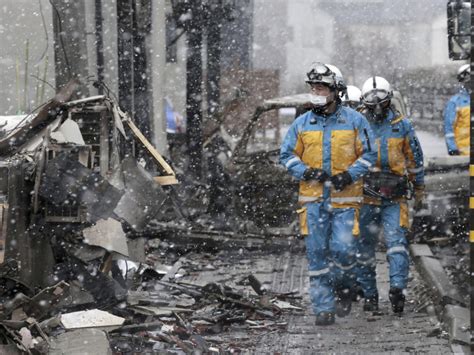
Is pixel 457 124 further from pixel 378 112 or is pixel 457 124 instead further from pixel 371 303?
pixel 371 303

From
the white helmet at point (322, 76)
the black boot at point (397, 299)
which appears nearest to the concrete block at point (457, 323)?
the black boot at point (397, 299)

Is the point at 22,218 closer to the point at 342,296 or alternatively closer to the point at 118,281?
the point at 118,281

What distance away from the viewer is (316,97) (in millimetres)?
7766

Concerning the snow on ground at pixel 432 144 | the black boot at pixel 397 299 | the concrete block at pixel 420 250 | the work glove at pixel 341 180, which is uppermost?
the work glove at pixel 341 180

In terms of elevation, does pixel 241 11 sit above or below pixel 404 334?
above

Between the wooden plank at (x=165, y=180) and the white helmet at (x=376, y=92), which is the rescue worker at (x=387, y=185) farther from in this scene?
the wooden plank at (x=165, y=180)

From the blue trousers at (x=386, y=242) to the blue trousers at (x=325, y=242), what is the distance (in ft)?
1.46

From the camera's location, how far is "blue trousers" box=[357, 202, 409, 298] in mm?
8141

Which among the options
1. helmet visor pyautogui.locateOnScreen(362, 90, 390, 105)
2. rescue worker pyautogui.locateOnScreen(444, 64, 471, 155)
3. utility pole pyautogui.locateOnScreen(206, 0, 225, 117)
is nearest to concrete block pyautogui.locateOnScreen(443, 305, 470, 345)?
helmet visor pyautogui.locateOnScreen(362, 90, 390, 105)

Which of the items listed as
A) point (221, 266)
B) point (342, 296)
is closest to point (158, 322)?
point (342, 296)

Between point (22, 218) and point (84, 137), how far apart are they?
62.9 inches

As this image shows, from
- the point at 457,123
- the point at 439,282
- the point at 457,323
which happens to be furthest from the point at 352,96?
the point at 457,323

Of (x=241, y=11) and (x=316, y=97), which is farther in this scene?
(x=241, y=11)

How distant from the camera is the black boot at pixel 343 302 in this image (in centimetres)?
815
